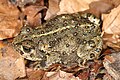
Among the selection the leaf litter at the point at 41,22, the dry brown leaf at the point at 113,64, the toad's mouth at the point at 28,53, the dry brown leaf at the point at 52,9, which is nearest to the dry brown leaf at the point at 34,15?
the leaf litter at the point at 41,22

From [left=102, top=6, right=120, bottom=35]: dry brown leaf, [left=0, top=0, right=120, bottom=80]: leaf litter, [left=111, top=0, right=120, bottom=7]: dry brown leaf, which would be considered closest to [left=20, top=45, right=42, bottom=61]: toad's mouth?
[left=0, top=0, right=120, bottom=80]: leaf litter

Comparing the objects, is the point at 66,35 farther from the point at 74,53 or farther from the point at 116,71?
the point at 116,71

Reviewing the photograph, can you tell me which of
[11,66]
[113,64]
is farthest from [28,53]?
[113,64]

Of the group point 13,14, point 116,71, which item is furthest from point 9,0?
point 116,71

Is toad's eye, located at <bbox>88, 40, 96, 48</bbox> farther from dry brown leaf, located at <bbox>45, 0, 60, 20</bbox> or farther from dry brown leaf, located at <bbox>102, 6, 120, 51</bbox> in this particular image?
dry brown leaf, located at <bbox>45, 0, 60, 20</bbox>

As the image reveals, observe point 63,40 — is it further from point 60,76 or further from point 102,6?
point 102,6

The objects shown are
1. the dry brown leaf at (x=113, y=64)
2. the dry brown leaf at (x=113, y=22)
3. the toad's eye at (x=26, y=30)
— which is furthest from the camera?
the dry brown leaf at (x=113, y=22)

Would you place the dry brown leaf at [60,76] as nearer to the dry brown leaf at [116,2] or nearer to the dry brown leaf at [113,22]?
the dry brown leaf at [113,22]
